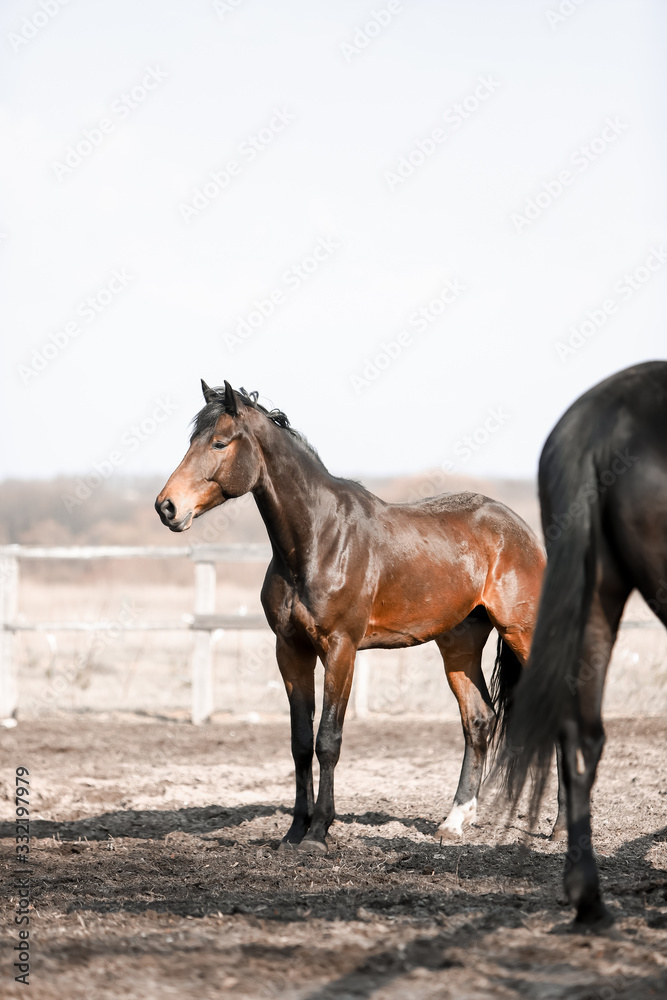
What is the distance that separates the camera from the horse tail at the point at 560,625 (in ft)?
9.96

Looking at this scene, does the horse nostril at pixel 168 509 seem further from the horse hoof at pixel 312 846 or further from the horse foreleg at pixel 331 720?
the horse hoof at pixel 312 846

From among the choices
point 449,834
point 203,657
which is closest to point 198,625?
point 203,657

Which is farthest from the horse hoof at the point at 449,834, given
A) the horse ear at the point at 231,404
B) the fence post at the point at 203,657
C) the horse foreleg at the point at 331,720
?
the fence post at the point at 203,657

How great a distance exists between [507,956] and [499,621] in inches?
128

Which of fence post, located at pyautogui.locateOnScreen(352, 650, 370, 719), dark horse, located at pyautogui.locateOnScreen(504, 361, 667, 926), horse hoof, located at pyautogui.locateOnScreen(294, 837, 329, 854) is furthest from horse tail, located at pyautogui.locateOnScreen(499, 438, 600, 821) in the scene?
fence post, located at pyautogui.locateOnScreen(352, 650, 370, 719)

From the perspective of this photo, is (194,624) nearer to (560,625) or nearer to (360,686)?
(360,686)

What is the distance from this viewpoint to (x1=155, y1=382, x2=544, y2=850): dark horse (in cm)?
521

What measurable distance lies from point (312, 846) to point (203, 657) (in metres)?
5.86

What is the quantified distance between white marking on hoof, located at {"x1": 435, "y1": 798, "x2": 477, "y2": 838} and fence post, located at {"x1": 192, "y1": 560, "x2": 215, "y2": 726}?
5.45 metres

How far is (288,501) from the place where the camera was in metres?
5.37

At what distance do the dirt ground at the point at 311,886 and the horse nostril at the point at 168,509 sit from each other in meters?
1.85

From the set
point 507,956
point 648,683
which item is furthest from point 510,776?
point 648,683

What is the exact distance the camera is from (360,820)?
19.2 ft

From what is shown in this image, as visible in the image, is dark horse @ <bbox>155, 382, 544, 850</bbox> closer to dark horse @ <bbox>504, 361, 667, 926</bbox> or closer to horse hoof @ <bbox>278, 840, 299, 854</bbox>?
horse hoof @ <bbox>278, 840, 299, 854</bbox>
